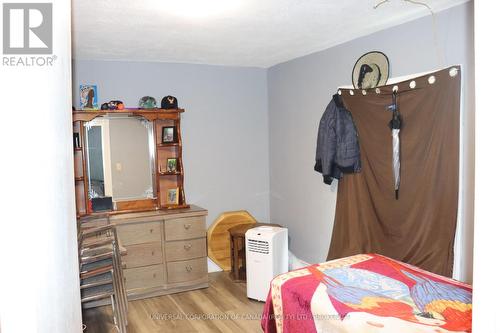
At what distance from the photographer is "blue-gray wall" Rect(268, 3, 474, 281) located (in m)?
2.56

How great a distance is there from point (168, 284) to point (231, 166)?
4.98ft

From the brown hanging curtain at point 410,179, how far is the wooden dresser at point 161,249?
1483 millimetres

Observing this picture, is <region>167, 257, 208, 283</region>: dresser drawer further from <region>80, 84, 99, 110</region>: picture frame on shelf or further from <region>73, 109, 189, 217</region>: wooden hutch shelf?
<region>80, 84, 99, 110</region>: picture frame on shelf

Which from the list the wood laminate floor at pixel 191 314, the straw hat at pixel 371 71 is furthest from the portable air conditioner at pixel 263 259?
the straw hat at pixel 371 71

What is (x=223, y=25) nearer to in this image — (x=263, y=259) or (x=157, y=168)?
(x=157, y=168)

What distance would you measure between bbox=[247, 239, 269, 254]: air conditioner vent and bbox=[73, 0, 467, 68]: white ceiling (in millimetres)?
1816

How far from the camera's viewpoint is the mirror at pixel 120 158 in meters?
4.02

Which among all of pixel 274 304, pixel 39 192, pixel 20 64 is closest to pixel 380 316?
pixel 274 304

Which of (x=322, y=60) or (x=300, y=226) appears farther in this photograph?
(x=300, y=226)

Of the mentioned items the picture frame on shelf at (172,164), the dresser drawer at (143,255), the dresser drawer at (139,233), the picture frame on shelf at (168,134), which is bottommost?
the dresser drawer at (143,255)

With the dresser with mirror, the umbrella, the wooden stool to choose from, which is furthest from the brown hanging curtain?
Answer: the dresser with mirror

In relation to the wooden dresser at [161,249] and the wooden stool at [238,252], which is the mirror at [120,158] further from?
the wooden stool at [238,252]

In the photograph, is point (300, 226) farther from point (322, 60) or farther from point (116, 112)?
point (116, 112)

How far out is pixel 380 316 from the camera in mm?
1979
